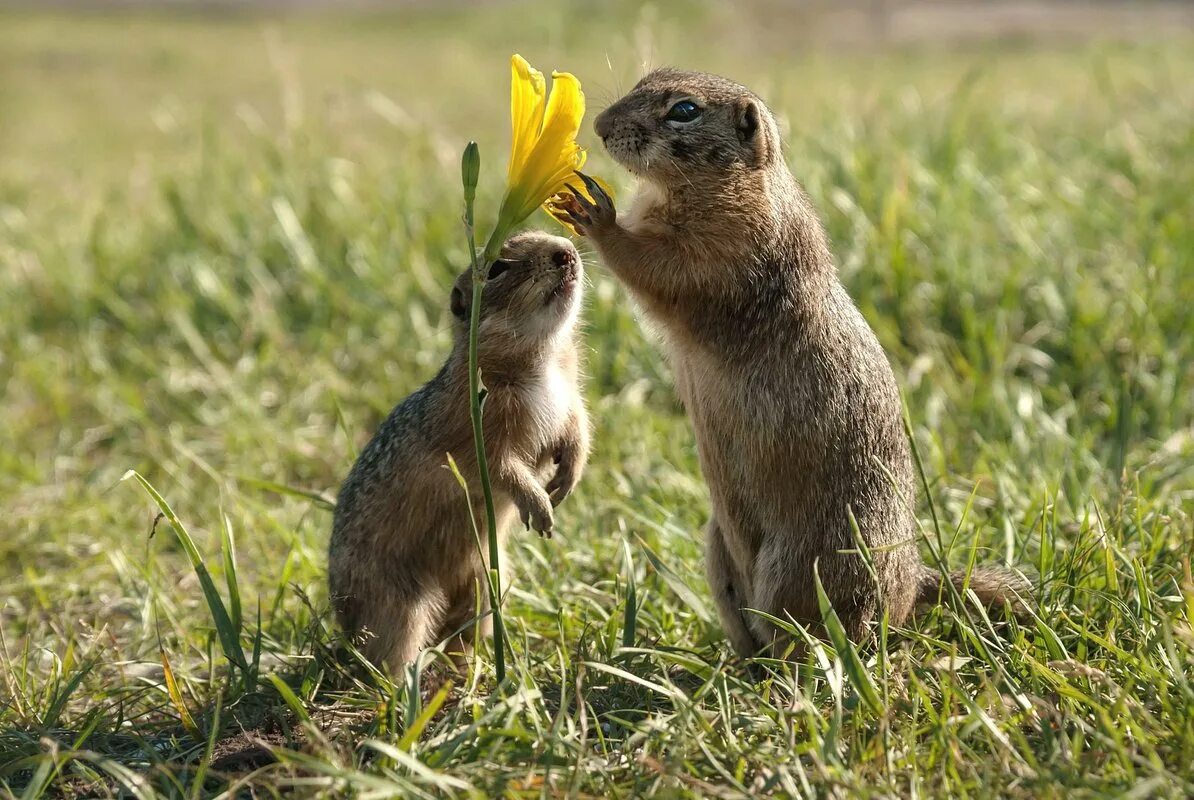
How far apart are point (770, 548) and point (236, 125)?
11.2 meters

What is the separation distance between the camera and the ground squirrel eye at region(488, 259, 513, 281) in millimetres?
3295

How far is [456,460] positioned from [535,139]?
98cm

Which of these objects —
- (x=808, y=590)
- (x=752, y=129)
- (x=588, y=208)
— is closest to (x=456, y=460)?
(x=588, y=208)

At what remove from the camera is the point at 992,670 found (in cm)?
292

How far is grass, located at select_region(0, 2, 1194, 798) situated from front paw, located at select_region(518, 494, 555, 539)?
10.7 inches

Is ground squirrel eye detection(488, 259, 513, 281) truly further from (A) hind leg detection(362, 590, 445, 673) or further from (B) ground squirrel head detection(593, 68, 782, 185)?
(A) hind leg detection(362, 590, 445, 673)

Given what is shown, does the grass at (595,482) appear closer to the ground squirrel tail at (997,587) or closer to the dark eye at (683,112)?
the ground squirrel tail at (997,587)

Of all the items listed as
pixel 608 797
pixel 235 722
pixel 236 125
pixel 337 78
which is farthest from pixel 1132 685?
pixel 337 78

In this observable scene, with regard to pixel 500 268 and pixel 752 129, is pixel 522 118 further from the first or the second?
pixel 752 129

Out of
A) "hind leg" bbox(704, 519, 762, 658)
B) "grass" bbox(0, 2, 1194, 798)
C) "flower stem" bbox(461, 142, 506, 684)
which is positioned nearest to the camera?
"flower stem" bbox(461, 142, 506, 684)

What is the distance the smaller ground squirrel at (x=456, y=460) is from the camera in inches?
129

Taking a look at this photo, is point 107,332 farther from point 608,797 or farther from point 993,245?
point 608,797

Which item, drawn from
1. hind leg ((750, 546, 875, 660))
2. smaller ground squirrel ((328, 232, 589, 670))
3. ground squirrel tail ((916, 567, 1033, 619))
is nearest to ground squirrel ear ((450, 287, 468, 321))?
smaller ground squirrel ((328, 232, 589, 670))

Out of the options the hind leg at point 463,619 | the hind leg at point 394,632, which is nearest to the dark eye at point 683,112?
the hind leg at point 463,619
